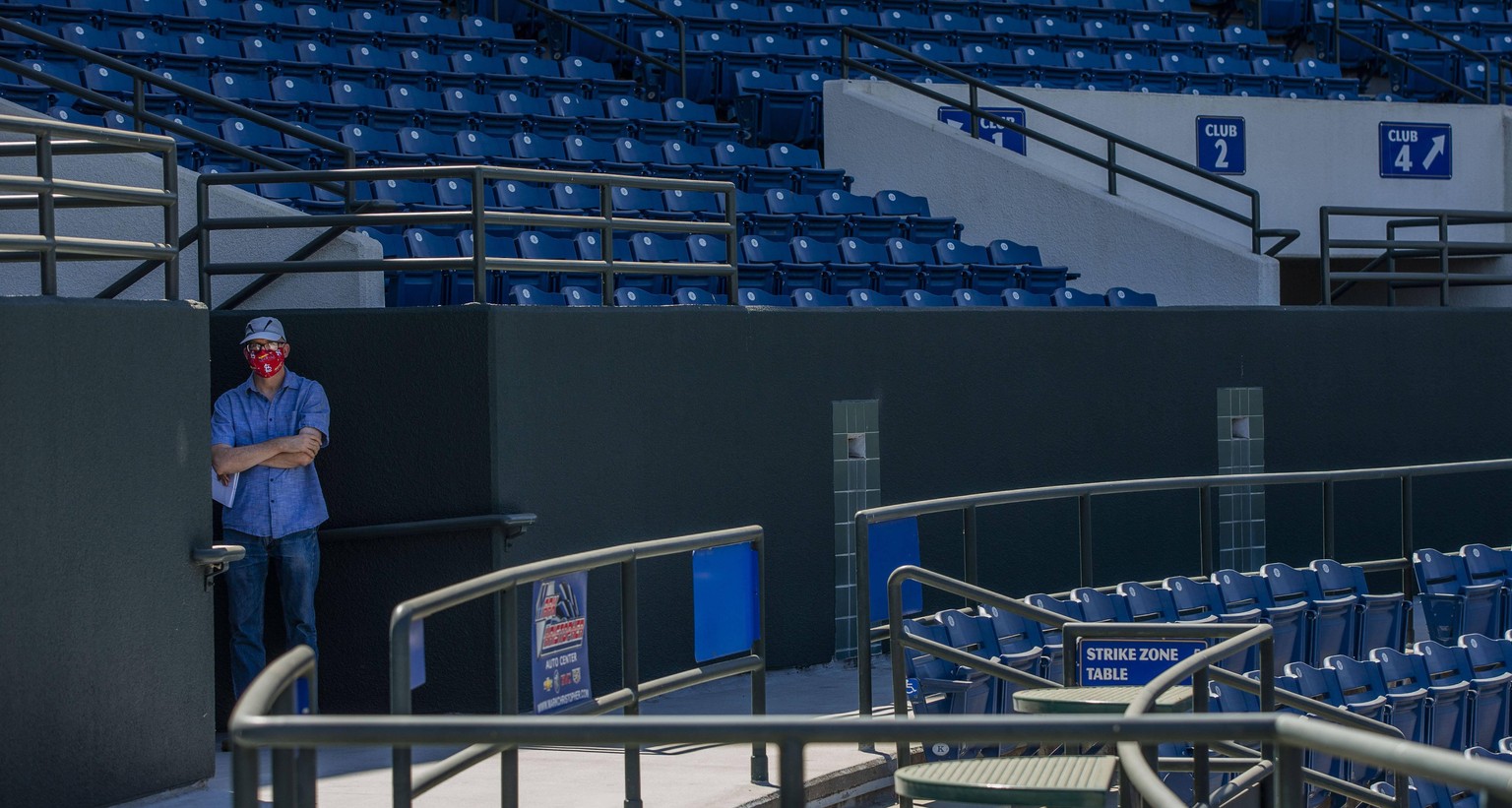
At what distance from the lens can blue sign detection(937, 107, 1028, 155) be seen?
16.2 m

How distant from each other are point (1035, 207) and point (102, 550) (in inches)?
387

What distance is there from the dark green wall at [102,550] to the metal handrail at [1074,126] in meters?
9.12

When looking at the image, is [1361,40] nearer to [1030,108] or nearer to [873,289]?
[1030,108]

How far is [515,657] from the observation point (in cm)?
535

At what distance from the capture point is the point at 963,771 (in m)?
4.91

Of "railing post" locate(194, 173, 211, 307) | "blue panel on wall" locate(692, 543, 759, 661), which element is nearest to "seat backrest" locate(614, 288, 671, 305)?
"railing post" locate(194, 173, 211, 307)

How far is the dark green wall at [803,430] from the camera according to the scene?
28.5 feet

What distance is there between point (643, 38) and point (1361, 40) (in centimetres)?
794

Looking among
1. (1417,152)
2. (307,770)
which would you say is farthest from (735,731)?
(1417,152)

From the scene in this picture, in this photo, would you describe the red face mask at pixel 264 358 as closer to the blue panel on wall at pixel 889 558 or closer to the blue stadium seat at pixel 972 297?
the blue panel on wall at pixel 889 558

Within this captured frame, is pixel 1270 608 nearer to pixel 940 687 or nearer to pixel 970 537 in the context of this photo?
pixel 970 537

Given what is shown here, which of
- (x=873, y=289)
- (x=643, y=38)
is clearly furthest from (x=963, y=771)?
(x=643, y=38)

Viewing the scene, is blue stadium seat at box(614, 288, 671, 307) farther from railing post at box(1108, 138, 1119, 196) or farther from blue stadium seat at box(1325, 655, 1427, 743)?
railing post at box(1108, 138, 1119, 196)

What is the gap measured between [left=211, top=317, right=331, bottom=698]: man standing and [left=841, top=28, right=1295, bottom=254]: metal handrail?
26.8 feet
